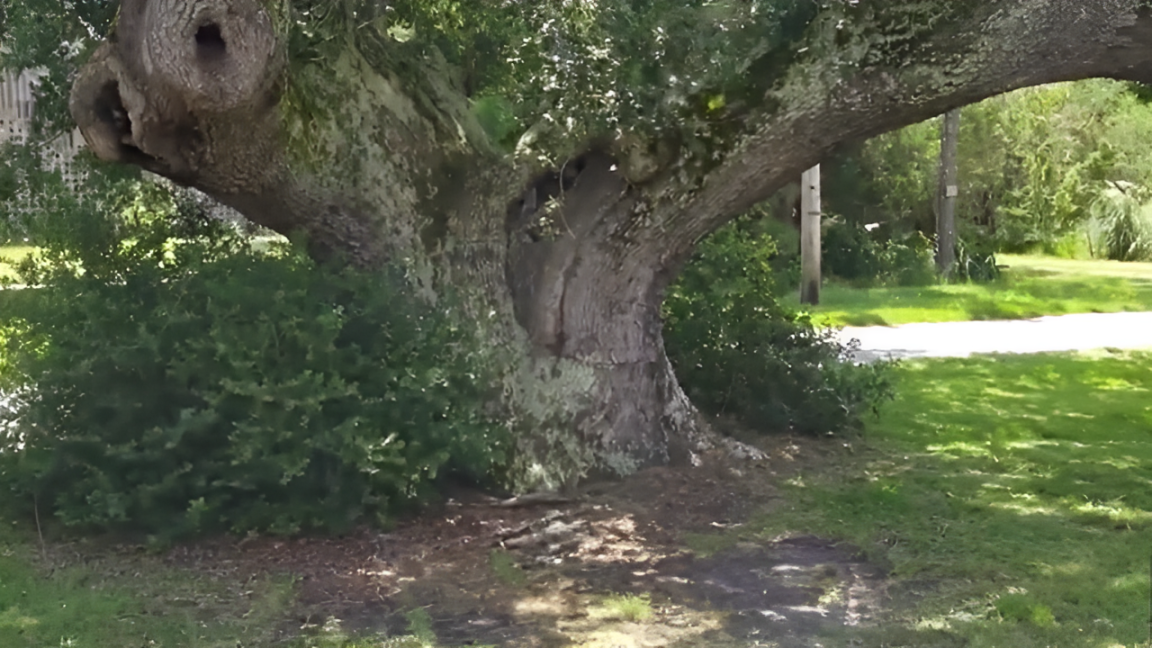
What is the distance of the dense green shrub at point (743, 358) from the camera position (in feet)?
29.2

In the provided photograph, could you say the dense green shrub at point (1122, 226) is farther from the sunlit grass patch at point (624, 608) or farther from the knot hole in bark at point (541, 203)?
the sunlit grass patch at point (624, 608)

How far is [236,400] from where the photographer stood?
613 centimetres

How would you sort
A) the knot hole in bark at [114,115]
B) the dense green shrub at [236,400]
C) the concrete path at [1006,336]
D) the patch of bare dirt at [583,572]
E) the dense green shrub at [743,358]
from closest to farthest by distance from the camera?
the patch of bare dirt at [583,572], the knot hole in bark at [114,115], the dense green shrub at [236,400], the dense green shrub at [743,358], the concrete path at [1006,336]

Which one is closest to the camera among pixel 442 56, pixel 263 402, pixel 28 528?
pixel 263 402

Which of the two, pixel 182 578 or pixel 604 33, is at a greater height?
pixel 604 33

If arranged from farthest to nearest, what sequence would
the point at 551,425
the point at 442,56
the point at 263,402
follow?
1. the point at 442,56
2. the point at 551,425
3. the point at 263,402

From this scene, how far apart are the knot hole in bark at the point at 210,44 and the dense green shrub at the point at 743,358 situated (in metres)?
4.19

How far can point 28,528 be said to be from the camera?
21.6 feet

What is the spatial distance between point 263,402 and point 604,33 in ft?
8.63

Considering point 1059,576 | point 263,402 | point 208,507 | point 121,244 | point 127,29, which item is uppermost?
point 127,29

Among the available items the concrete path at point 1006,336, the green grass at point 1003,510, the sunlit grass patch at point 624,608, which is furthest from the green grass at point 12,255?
the concrete path at point 1006,336

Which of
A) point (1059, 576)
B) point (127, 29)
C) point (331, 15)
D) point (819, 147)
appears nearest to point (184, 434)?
point (127, 29)

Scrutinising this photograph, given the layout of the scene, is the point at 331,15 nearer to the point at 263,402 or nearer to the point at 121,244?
the point at 121,244

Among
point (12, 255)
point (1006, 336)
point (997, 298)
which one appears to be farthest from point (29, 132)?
point (997, 298)
